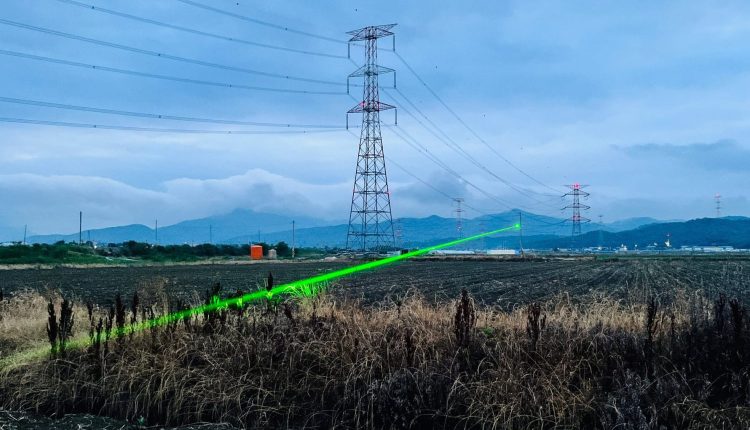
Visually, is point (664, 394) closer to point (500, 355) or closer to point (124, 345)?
point (500, 355)

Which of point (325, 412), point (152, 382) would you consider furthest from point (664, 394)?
point (152, 382)

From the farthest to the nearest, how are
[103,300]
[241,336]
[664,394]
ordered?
[103,300]
[241,336]
[664,394]

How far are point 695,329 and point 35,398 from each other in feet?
28.9

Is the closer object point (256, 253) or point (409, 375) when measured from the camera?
point (409, 375)

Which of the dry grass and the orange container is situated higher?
the orange container

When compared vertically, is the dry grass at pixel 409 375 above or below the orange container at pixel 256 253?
below

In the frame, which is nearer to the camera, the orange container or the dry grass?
the dry grass

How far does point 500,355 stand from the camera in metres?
7.84

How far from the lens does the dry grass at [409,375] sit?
22.7 ft

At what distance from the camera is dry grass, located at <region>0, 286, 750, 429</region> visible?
273 inches

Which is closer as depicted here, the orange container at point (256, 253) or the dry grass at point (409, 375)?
the dry grass at point (409, 375)

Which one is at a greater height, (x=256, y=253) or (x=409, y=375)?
(x=256, y=253)

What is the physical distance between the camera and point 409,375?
7.52 m

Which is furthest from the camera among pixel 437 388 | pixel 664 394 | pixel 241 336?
pixel 241 336
